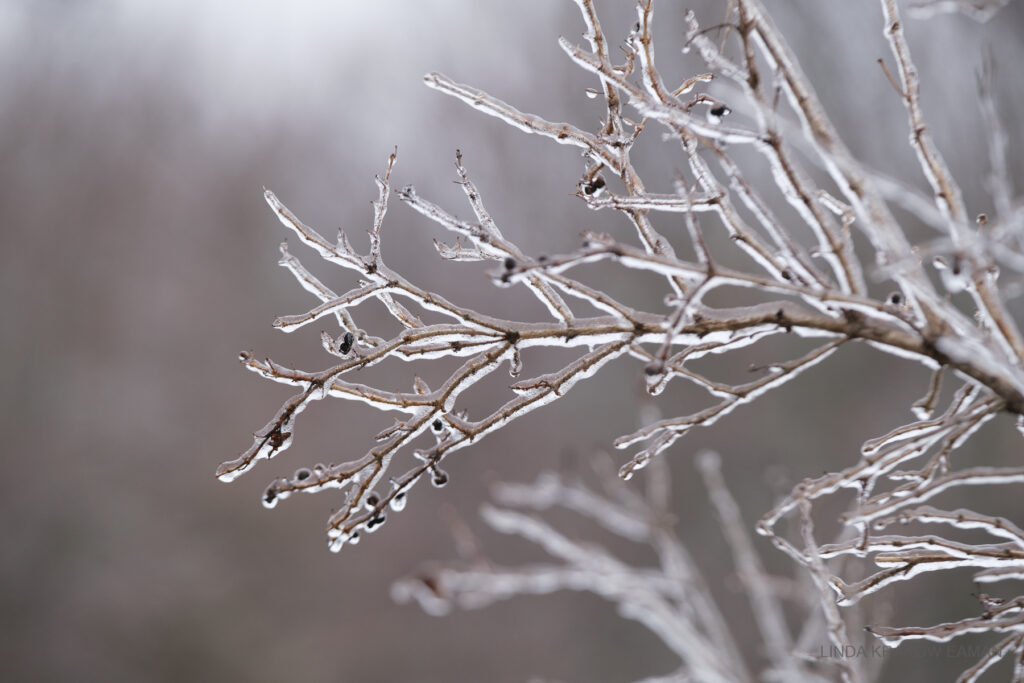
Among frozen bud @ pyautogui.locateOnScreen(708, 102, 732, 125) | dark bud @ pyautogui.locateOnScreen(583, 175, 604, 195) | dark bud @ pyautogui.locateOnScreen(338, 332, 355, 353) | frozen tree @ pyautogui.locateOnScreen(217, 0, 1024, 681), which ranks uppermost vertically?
dark bud @ pyautogui.locateOnScreen(583, 175, 604, 195)

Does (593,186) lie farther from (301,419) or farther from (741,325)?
(301,419)

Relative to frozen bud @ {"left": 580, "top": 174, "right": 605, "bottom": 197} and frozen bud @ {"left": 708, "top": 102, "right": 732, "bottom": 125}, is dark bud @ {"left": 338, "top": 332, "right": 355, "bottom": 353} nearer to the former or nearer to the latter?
frozen bud @ {"left": 580, "top": 174, "right": 605, "bottom": 197}

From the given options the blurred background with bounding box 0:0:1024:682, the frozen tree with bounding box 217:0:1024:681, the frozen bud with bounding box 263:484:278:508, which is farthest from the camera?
the blurred background with bounding box 0:0:1024:682

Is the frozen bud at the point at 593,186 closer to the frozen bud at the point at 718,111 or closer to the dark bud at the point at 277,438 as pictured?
the frozen bud at the point at 718,111

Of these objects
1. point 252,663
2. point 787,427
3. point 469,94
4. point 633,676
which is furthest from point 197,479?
point 469,94

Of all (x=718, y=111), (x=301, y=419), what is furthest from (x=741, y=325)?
(x=301, y=419)

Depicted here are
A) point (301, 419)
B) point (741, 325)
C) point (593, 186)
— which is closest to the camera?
point (741, 325)

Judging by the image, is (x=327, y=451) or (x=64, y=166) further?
(x=64, y=166)

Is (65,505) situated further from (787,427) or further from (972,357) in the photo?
(972,357)

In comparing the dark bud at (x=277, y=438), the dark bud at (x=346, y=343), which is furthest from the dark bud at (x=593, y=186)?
the dark bud at (x=277, y=438)

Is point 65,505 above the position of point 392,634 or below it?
above

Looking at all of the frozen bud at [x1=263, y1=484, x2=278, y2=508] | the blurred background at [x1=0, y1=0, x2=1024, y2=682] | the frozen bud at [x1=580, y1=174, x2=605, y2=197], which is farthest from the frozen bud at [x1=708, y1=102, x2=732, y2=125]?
the blurred background at [x1=0, y1=0, x2=1024, y2=682]
